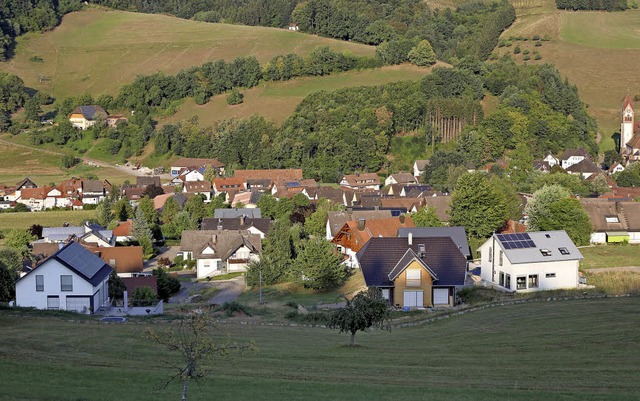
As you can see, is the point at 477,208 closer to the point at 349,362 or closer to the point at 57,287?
the point at 57,287

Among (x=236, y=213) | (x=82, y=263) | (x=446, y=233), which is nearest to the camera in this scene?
(x=82, y=263)

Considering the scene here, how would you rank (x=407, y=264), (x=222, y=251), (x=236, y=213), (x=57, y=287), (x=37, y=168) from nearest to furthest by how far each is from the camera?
(x=57, y=287) → (x=407, y=264) → (x=222, y=251) → (x=236, y=213) → (x=37, y=168)

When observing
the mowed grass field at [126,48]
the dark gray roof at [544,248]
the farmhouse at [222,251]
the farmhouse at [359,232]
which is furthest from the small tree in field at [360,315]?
the mowed grass field at [126,48]

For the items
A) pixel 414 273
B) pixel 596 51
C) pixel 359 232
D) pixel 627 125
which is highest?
pixel 596 51

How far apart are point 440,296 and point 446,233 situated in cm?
1082

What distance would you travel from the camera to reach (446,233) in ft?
158

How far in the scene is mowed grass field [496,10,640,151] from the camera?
383 ft

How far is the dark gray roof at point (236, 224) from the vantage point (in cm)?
6028

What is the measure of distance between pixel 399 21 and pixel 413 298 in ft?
398

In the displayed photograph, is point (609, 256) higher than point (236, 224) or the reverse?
the reverse

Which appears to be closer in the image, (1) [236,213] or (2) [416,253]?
(2) [416,253]

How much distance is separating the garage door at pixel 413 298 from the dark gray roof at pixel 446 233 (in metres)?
9.65

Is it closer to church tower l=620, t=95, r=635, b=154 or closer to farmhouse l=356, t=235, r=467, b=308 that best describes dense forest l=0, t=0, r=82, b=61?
church tower l=620, t=95, r=635, b=154

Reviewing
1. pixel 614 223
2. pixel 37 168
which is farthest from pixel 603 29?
pixel 614 223
